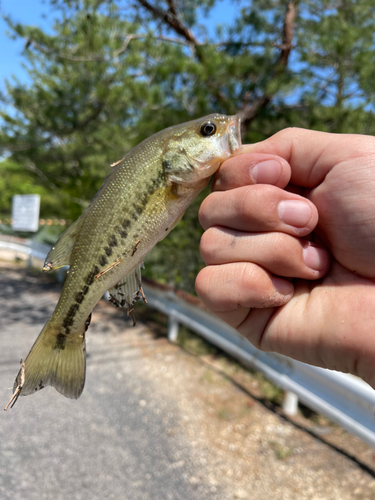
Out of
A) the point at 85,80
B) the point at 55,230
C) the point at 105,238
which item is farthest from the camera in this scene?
the point at 55,230

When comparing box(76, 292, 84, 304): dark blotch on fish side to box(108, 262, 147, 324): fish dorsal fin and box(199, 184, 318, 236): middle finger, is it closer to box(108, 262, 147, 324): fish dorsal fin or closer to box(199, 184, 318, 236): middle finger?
box(108, 262, 147, 324): fish dorsal fin

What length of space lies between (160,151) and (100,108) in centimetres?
588

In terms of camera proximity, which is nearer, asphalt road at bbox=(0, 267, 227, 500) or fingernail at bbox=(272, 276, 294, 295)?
fingernail at bbox=(272, 276, 294, 295)

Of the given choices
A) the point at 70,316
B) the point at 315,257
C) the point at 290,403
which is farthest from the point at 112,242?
the point at 290,403

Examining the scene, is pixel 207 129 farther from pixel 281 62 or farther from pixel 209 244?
pixel 281 62

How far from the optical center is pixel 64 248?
1547 millimetres

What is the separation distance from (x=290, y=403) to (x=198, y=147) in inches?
130

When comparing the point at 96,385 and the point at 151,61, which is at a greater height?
the point at 151,61

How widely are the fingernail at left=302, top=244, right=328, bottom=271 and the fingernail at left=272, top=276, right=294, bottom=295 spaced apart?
133mm

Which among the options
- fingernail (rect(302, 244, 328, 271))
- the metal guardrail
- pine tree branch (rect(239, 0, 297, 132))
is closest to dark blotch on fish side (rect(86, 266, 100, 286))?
fingernail (rect(302, 244, 328, 271))

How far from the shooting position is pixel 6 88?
295 inches

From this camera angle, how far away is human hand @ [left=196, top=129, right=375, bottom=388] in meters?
1.42

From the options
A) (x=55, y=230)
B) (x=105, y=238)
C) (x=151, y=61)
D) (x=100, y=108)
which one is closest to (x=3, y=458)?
(x=105, y=238)

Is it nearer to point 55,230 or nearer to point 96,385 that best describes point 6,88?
point 55,230
